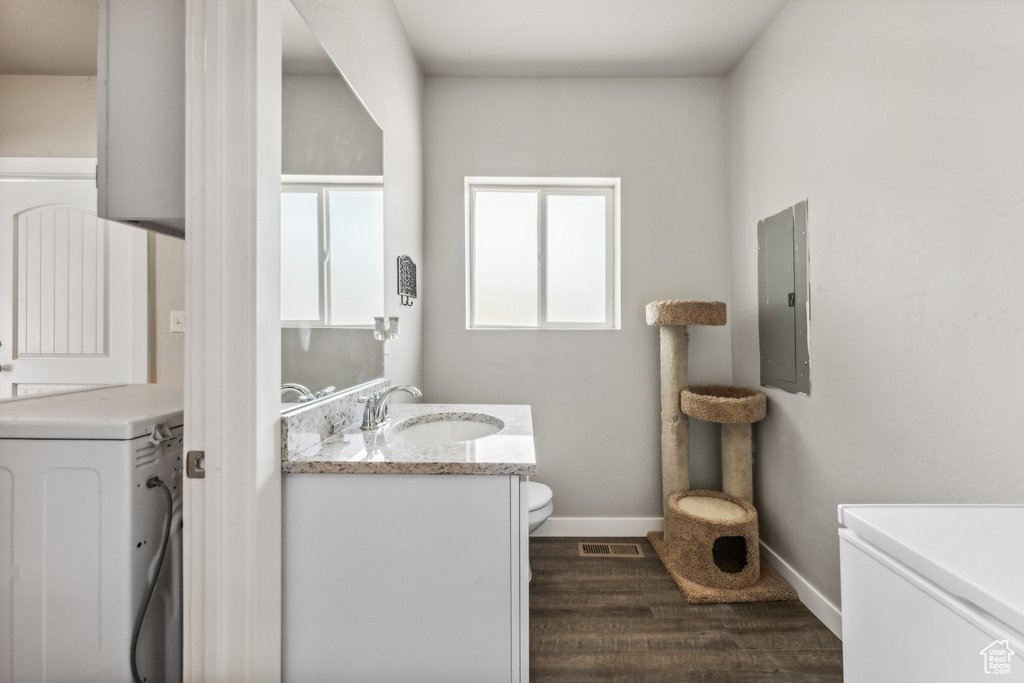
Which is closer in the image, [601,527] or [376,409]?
[376,409]

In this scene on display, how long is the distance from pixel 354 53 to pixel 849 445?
2247mm

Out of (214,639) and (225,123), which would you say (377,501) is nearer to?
(214,639)

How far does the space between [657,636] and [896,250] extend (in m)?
1.59

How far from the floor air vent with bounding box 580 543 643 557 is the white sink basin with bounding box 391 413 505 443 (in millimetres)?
1131

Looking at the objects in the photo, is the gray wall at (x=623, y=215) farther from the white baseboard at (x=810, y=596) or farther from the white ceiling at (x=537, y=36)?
the white baseboard at (x=810, y=596)

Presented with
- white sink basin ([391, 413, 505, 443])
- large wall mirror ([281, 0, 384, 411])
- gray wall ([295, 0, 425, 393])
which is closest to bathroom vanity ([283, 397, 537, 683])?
large wall mirror ([281, 0, 384, 411])

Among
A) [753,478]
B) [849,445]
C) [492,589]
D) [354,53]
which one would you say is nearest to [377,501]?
[492,589]

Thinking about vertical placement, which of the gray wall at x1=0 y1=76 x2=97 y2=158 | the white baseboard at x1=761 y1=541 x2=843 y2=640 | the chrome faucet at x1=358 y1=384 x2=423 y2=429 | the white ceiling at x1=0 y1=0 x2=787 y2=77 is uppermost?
the white ceiling at x1=0 y1=0 x2=787 y2=77

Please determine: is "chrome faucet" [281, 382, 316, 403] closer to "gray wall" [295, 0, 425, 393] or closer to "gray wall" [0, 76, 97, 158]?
"gray wall" [295, 0, 425, 393]

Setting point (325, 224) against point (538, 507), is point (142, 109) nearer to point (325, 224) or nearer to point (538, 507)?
point (325, 224)

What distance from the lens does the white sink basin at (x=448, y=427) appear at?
161cm

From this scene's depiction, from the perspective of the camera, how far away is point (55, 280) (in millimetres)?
1950

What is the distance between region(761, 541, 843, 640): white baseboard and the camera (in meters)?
1.67

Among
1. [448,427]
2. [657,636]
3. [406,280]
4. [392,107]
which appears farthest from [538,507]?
[392,107]
